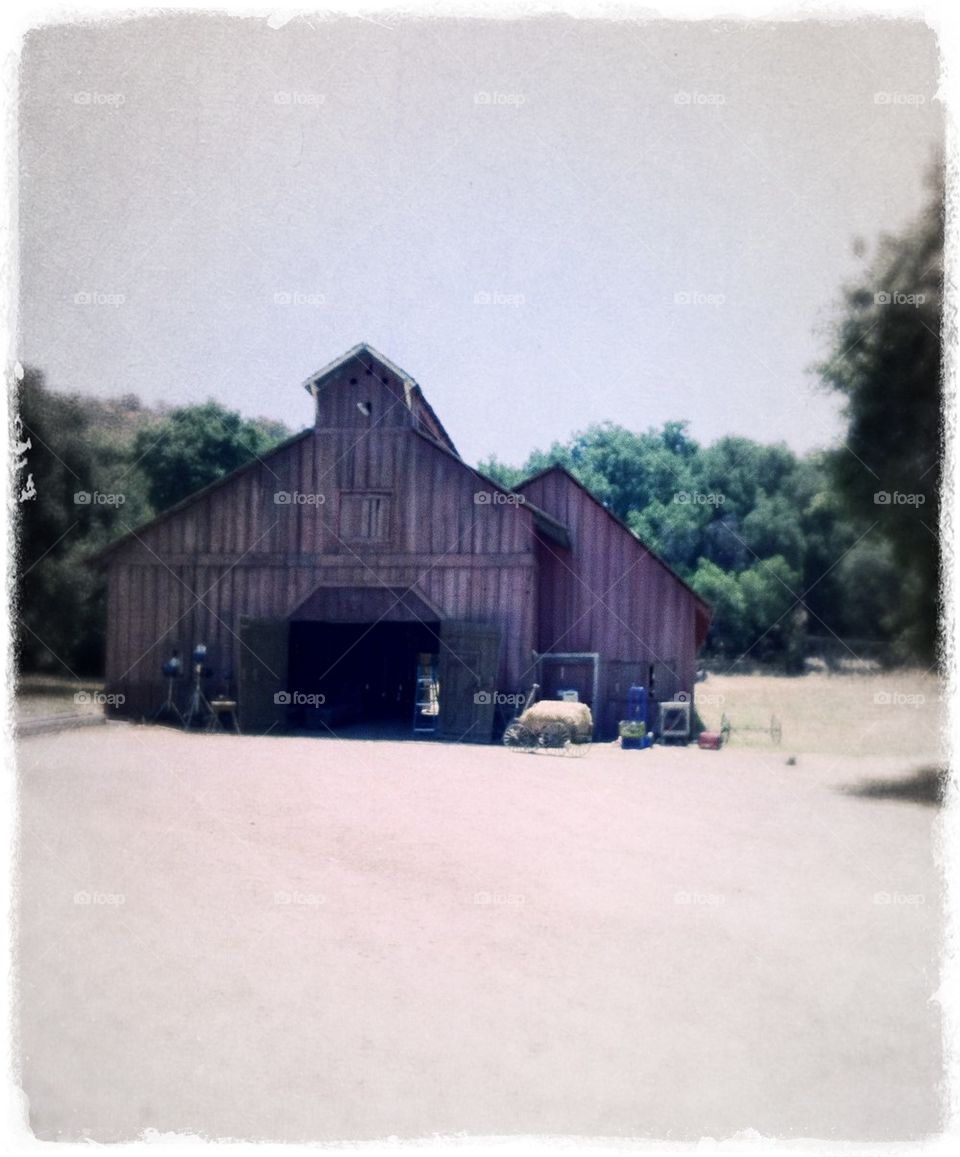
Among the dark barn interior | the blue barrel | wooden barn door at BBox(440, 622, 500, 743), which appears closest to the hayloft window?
the dark barn interior

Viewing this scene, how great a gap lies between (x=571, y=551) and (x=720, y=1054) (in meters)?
18.2

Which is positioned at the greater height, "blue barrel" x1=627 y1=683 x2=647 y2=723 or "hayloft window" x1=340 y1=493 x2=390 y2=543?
"hayloft window" x1=340 y1=493 x2=390 y2=543

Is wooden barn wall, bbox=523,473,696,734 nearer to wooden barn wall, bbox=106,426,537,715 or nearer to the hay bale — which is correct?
wooden barn wall, bbox=106,426,537,715

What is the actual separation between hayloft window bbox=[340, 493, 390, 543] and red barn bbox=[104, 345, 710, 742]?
0.15 feet

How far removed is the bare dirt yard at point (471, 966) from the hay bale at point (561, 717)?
704 centimetres

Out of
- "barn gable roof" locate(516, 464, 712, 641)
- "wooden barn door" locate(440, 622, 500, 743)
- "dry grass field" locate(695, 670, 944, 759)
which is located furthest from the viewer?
"barn gable roof" locate(516, 464, 712, 641)

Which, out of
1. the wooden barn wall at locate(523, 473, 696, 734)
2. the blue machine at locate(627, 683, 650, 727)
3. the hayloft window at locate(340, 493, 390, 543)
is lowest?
the blue machine at locate(627, 683, 650, 727)

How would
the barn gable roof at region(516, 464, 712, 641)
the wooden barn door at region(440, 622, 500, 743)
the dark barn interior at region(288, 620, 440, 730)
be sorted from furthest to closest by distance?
1. the dark barn interior at region(288, 620, 440, 730)
2. the barn gable roof at region(516, 464, 712, 641)
3. the wooden barn door at region(440, 622, 500, 743)

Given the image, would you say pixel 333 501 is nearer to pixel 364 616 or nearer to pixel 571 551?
pixel 364 616

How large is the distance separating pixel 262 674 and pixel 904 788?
1371 cm

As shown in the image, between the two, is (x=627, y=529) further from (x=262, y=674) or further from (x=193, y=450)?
(x=193, y=450)

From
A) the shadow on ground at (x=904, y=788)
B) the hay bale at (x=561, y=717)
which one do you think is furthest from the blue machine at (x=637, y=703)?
the shadow on ground at (x=904, y=788)

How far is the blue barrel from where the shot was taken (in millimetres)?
20794

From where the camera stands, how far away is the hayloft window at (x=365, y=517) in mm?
21359
